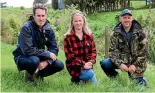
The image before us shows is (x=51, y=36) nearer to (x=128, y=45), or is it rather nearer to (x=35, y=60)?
(x=35, y=60)

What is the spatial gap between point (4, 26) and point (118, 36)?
24.7 feet

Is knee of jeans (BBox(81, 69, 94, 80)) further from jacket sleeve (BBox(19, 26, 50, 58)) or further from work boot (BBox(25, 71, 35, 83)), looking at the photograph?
work boot (BBox(25, 71, 35, 83))

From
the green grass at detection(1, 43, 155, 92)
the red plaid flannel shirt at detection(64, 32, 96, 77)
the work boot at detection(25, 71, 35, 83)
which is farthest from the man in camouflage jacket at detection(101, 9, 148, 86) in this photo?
the work boot at detection(25, 71, 35, 83)

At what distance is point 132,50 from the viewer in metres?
7.19

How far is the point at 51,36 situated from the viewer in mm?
6914

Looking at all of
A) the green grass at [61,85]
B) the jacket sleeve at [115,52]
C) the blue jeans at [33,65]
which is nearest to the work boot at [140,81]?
the green grass at [61,85]

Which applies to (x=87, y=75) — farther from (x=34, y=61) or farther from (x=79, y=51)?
(x=34, y=61)

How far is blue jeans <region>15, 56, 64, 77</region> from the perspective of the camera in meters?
6.53

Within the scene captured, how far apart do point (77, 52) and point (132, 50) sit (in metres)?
0.97

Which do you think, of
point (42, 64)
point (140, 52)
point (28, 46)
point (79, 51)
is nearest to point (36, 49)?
point (28, 46)

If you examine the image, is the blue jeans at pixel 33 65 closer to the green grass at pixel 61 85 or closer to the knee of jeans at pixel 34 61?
the knee of jeans at pixel 34 61

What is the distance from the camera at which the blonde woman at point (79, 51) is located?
6941mm

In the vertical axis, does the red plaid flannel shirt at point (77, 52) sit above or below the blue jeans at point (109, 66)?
above

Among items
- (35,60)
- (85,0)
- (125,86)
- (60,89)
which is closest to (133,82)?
(125,86)
